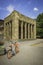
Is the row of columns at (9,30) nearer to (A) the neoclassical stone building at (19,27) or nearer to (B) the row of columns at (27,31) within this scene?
(A) the neoclassical stone building at (19,27)

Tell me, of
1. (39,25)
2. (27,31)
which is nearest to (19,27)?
(27,31)

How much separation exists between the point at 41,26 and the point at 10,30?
16.4 inches

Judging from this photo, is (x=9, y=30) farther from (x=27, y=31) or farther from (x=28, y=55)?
(x=28, y=55)

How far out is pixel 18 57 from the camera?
172cm

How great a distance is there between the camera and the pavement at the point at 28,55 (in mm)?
1675

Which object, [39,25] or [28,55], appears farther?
[39,25]

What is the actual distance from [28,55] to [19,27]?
37cm

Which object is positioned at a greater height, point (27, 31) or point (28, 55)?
point (27, 31)

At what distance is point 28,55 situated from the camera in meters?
1.70

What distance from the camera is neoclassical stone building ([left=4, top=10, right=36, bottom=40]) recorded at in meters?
1.75

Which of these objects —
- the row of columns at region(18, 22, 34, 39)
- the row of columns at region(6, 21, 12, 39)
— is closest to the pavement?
the row of columns at region(18, 22, 34, 39)

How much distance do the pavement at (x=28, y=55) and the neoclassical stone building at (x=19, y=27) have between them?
0.09m

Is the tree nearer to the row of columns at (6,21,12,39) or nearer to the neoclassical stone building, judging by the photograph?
the neoclassical stone building

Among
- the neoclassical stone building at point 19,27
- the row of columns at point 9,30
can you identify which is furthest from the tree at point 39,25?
the row of columns at point 9,30
